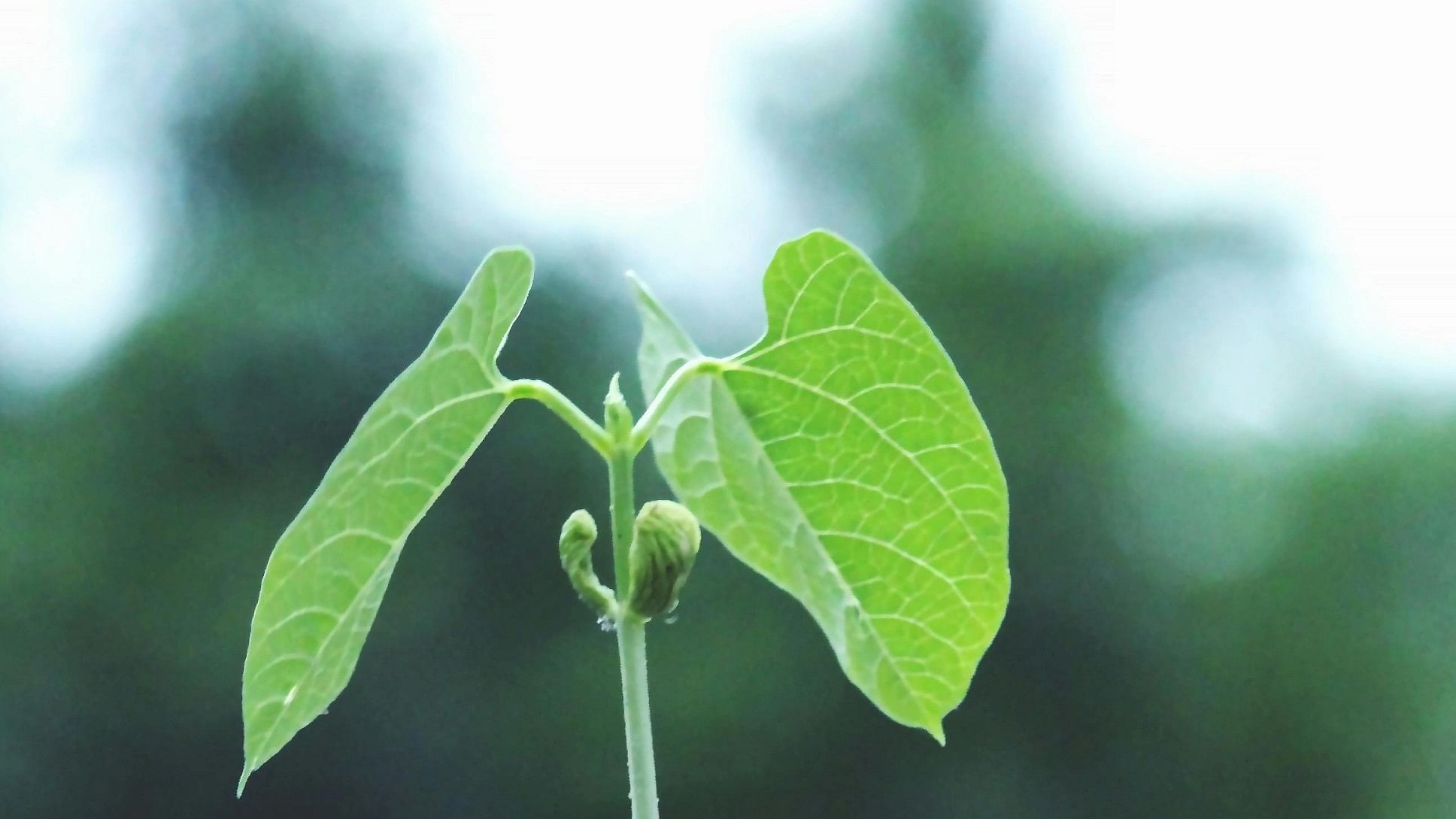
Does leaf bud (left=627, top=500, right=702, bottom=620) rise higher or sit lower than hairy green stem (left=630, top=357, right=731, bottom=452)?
lower

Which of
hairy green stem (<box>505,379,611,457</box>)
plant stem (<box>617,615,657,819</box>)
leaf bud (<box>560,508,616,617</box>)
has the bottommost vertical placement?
plant stem (<box>617,615,657,819</box>)

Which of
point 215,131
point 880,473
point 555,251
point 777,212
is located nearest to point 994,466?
point 880,473
